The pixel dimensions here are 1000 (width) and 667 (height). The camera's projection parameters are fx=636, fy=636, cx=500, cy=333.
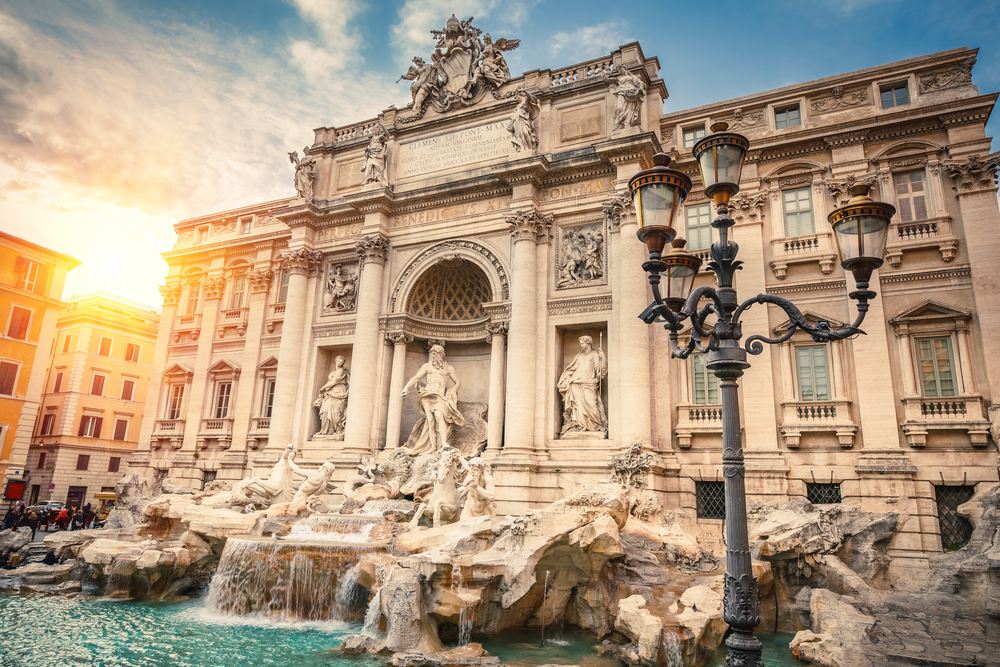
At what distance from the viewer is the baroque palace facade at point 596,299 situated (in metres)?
15.2

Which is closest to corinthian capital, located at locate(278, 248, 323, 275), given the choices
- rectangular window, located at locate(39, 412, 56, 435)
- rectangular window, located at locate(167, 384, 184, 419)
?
rectangular window, located at locate(167, 384, 184, 419)

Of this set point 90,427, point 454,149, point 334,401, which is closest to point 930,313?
point 454,149

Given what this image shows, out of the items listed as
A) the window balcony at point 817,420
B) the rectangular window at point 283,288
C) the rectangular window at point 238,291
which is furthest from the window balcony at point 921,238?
the rectangular window at point 238,291

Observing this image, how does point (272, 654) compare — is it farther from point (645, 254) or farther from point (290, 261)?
point (290, 261)

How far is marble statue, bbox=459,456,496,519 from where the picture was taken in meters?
13.4

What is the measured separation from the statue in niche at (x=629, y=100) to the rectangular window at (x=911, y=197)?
699 cm

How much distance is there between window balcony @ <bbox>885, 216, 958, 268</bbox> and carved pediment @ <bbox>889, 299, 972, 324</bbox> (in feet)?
3.85

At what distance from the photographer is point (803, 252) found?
16750 millimetres

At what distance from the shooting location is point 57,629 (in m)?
10.8

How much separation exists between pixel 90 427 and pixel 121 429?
1.63 metres

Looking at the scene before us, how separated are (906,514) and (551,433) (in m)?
8.47

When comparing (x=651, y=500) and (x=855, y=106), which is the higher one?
(x=855, y=106)

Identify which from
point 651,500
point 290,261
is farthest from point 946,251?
point 290,261

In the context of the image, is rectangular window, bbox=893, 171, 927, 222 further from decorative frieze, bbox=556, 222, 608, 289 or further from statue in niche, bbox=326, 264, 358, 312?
statue in niche, bbox=326, 264, 358, 312
